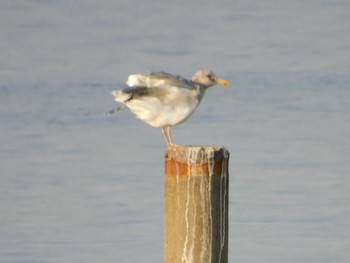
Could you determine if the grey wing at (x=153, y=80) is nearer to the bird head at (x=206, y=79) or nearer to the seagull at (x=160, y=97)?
the seagull at (x=160, y=97)

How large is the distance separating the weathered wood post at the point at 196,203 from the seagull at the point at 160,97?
3.72ft

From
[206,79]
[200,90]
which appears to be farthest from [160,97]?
[206,79]

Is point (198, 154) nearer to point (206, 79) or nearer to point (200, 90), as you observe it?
point (200, 90)

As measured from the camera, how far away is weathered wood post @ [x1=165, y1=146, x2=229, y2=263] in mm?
8961

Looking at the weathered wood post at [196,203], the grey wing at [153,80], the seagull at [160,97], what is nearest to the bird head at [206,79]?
the seagull at [160,97]

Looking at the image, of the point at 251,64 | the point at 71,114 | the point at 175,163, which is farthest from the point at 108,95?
the point at 175,163

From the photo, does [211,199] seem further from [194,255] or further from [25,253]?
[25,253]

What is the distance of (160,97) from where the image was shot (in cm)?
1029

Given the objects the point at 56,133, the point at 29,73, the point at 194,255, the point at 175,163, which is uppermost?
the point at 29,73

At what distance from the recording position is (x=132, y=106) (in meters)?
10.2

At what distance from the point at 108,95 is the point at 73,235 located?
223 inches

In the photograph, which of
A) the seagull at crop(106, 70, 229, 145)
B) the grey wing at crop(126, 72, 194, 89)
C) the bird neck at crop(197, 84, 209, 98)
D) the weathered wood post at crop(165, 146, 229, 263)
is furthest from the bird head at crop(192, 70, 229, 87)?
the weathered wood post at crop(165, 146, 229, 263)

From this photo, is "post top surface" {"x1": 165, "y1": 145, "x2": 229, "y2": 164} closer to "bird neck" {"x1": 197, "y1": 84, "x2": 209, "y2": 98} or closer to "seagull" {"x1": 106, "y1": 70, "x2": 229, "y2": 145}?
"seagull" {"x1": 106, "y1": 70, "x2": 229, "y2": 145}

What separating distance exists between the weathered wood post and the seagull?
1.13 metres
